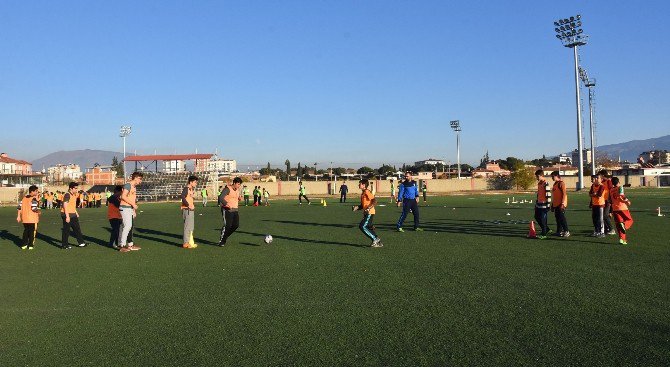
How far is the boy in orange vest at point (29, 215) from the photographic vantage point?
13.4 m

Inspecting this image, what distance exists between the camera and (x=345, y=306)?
670 centimetres

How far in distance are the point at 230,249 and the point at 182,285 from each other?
4.54 metres

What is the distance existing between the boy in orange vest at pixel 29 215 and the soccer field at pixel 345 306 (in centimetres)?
145

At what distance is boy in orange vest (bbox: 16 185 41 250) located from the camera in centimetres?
1342

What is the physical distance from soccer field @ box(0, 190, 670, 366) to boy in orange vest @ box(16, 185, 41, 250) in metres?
1.45

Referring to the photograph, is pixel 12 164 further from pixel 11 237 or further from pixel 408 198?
pixel 408 198

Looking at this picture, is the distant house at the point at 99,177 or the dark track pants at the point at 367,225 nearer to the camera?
the dark track pants at the point at 367,225

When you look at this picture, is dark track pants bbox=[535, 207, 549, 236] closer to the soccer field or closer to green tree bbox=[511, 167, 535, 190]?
the soccer field

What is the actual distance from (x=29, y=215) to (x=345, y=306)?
34.7ft

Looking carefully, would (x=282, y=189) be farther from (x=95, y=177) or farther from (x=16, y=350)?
(x=16, y=350)

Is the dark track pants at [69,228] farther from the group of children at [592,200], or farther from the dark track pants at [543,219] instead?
the dark track pants at [543,219]

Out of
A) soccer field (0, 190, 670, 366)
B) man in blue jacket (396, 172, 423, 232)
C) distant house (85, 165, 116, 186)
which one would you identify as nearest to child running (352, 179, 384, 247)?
soccer field (0, 190, 670, 366)

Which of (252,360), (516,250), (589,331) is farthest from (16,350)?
(516,250)

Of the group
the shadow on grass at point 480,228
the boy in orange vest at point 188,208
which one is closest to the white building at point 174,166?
the shadow on grass at point 480,228
